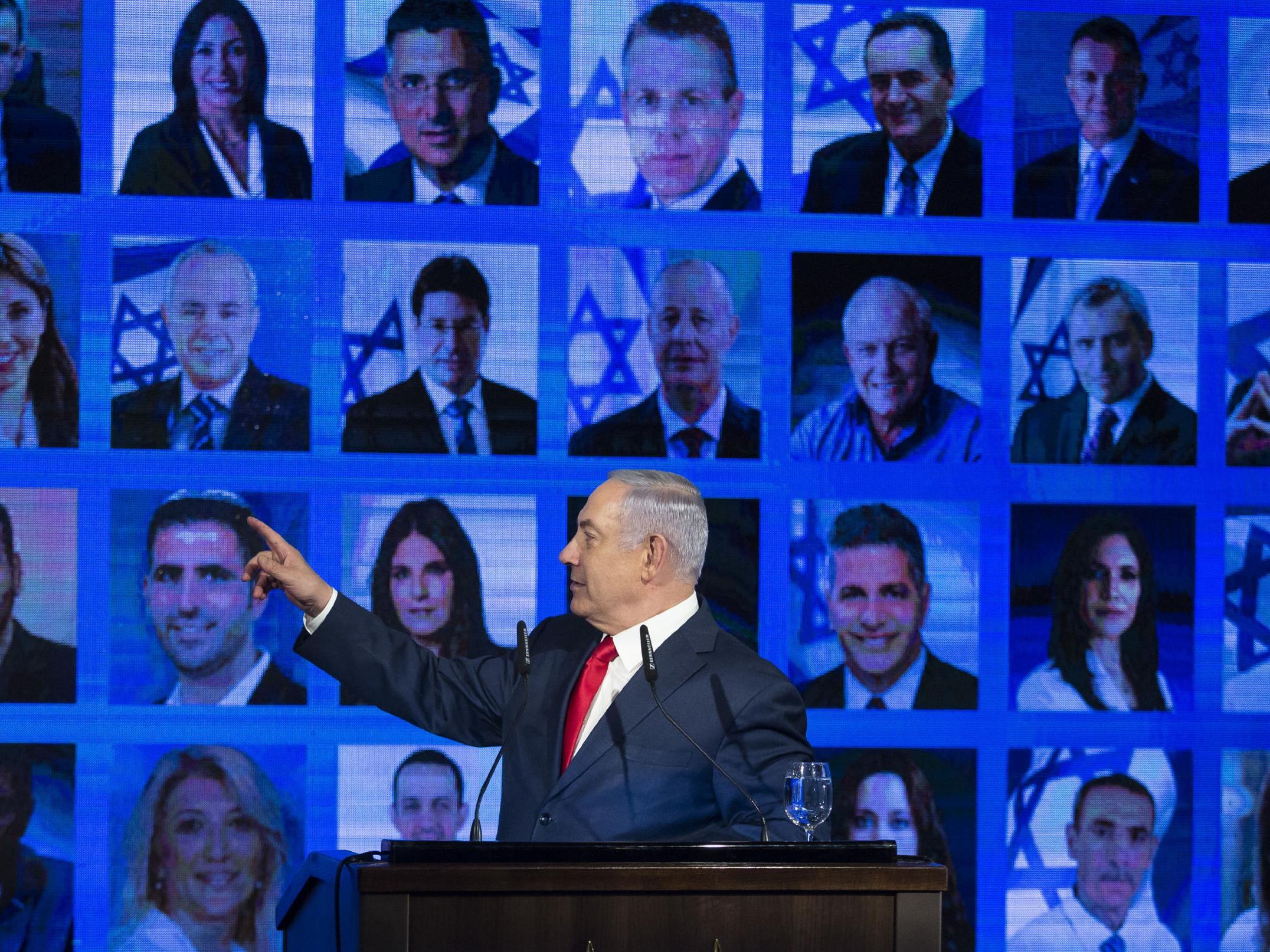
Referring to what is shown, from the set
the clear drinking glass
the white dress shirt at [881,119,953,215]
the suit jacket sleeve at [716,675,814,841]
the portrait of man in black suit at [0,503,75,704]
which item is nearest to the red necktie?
the suit jacket sleeve at [716,675,814,841]

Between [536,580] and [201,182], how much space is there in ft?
4.76

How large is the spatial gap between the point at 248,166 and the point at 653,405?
1.32m

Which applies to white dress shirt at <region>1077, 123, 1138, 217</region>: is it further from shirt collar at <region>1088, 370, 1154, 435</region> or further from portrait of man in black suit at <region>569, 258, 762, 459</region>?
portrait of man in black suit at <region>569, 258, 762, 459</region>

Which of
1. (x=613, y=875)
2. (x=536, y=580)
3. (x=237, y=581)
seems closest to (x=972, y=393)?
(x=536, y=580)

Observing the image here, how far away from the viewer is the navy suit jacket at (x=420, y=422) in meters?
4.46

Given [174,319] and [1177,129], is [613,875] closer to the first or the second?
[174,319]

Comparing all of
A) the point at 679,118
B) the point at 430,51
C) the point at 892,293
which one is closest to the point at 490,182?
the point at 430,51

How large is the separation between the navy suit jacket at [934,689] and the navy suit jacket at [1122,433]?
0.65 meters

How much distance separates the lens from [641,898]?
2.46 metres

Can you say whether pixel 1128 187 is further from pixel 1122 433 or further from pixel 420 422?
pixel 420 422

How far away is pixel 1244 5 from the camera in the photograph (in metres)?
4.79

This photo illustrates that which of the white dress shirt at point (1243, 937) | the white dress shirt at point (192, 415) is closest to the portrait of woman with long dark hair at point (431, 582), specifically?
the white dress shirt at point (192, 415)

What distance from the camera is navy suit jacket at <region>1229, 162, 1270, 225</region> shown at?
15.6 feet

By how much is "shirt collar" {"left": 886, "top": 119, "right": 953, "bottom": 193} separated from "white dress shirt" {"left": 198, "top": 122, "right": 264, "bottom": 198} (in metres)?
1.80
